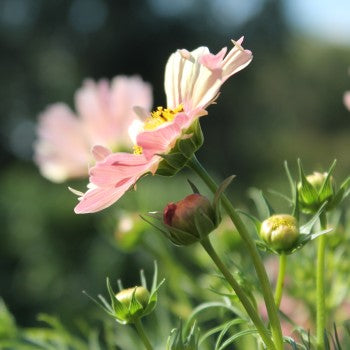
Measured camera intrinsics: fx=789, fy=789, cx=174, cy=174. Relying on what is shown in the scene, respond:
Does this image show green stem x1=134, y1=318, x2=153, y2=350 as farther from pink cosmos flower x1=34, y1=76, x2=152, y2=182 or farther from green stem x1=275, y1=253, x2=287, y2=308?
pink cosmos flower x1=34, y1=76, x2=152, y2=182

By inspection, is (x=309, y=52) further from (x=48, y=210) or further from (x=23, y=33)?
(x=48, y=210)

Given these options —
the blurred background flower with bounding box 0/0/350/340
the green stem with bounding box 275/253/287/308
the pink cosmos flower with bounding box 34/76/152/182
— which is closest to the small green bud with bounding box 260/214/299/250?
the green stem with bounding box 275/253/287/308

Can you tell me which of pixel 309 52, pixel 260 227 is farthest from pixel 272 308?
pixel 309 52

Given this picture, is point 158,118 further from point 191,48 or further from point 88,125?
point 191,48

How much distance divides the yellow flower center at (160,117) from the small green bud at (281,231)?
6 cm

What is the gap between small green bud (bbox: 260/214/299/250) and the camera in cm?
27

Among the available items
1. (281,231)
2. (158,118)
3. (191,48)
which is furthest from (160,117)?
(191,48)

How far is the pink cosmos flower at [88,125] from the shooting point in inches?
28.8

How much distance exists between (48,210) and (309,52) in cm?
744

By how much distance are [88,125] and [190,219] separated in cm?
52

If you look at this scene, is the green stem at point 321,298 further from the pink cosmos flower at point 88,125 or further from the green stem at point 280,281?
the pink cosmos flower at point 88,125

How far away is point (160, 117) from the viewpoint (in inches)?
14.0

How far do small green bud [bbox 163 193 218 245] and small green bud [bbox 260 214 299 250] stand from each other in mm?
23

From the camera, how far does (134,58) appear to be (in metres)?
7.35
